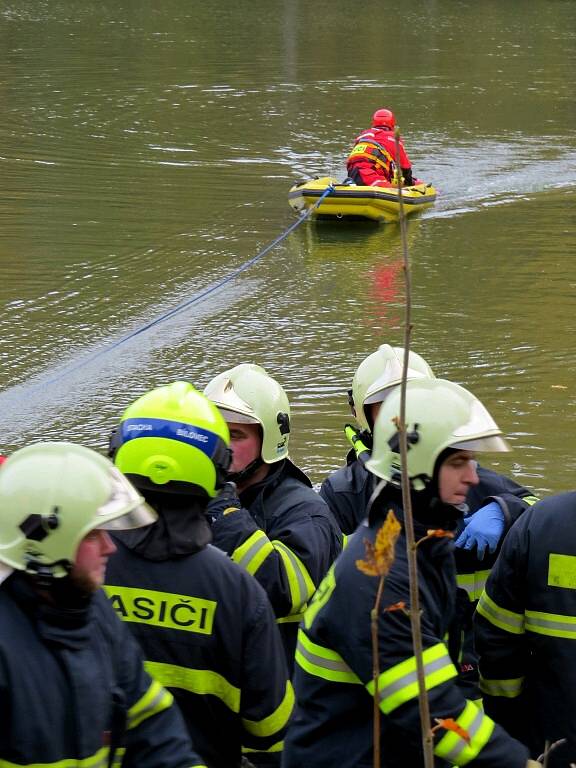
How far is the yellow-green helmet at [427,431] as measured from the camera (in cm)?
332

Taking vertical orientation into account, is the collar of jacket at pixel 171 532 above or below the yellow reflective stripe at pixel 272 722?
above

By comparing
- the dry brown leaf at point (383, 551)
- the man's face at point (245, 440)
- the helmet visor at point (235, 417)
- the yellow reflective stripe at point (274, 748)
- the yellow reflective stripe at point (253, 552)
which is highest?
the dry brown leaf at point (383, 551)

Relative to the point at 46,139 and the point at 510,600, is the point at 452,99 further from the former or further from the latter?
the point at 510,600

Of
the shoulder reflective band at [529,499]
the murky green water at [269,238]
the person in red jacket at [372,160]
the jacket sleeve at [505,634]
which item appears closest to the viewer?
the jacket sleeve at [505,634]

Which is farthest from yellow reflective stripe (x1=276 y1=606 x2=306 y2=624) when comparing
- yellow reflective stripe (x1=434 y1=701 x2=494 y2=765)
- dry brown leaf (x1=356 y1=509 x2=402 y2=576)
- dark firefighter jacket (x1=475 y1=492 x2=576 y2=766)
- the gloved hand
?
dry brown leaf (x1=356 y1=509 x2=402 y2=576)

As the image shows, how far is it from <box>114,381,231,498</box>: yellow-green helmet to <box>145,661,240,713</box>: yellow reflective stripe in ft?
1.58

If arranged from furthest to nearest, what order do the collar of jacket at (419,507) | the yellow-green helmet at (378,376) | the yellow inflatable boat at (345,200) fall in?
the yellow inflatable boat at (345,200), the yellow-green helmet at (378,376), the collar of jacket at (419,507)

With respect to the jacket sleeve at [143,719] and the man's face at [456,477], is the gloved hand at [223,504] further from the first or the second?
the jacket sleeve at [143,719]

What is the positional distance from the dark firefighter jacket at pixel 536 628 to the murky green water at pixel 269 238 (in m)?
4.64

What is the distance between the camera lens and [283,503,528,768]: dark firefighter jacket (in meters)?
3.03

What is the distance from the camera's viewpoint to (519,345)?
11188mm

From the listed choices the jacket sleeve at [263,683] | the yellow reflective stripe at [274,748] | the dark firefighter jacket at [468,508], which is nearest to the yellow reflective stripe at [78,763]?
the jacket sleeve at [263,683]

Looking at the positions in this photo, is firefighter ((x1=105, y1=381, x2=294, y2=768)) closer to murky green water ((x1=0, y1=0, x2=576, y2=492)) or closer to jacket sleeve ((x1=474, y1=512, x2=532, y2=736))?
jacket sleeve ((x1=474, y1=512, x2=532, y2=736))

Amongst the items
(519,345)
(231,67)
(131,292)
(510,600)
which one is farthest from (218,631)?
(231,67)
